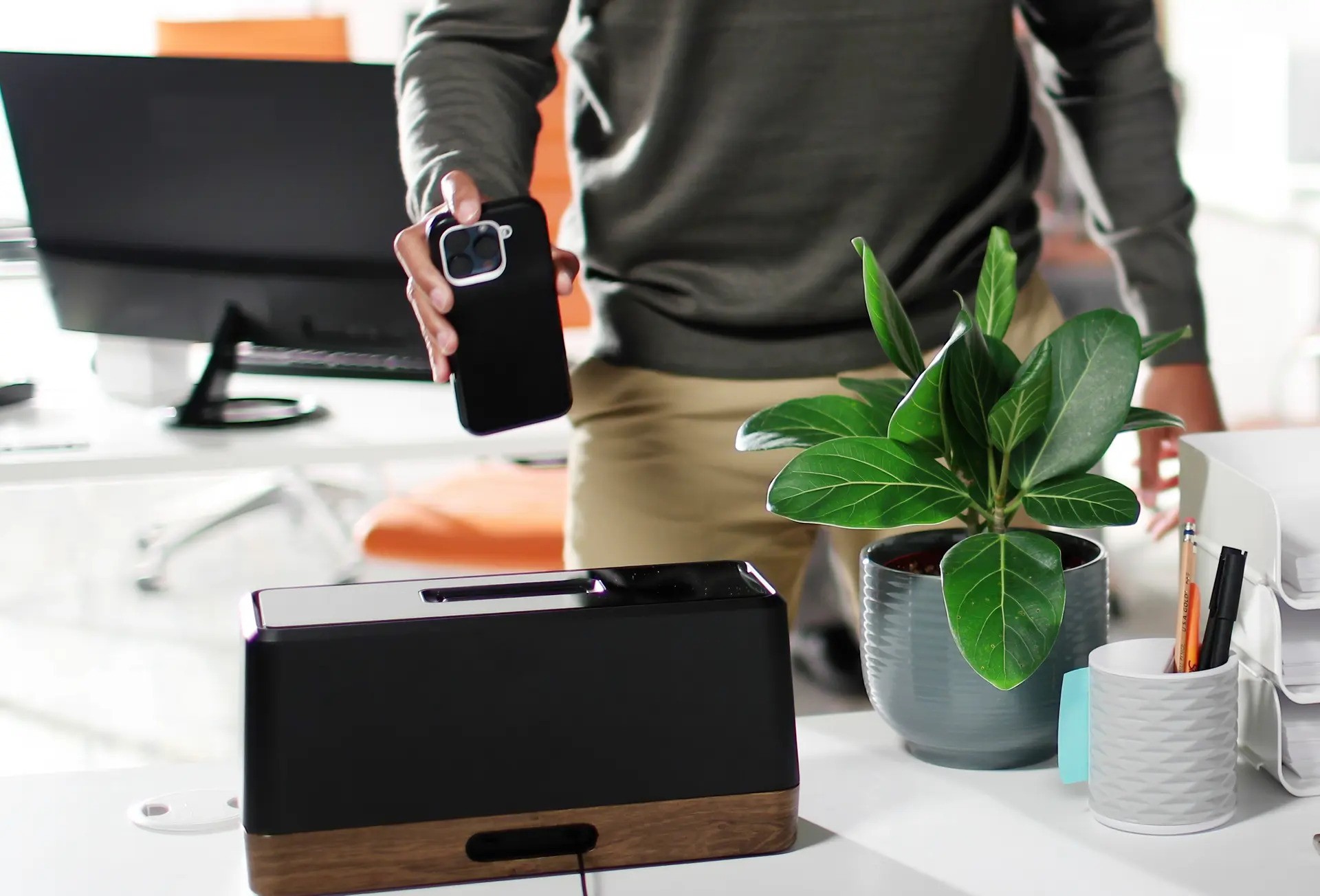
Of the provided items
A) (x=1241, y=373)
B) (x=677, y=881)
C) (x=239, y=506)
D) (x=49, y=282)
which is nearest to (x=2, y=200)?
(x=239, y=506)

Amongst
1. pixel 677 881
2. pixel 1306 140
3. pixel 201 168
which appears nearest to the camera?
pixel 677 881

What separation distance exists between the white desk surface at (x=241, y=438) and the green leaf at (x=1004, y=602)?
3.15 ft

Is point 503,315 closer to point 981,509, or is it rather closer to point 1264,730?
point 981,509

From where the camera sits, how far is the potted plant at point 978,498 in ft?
2.20

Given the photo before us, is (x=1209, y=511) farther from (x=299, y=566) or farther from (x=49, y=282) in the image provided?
(x=299, y=566)

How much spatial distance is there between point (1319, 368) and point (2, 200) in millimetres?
4393

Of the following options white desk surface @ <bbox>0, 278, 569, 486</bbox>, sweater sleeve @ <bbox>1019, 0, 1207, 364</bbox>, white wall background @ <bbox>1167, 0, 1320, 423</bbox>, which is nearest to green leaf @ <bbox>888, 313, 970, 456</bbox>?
sweater sleeve @ <bbox>1019, 0, 1207, 364</bbox>

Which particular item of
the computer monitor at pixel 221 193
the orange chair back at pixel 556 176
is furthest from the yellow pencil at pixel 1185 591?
the orange chair back at pixel 556 176

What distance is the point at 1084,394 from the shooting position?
71cm

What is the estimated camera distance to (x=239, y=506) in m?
3.35

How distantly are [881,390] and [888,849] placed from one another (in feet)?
0.87

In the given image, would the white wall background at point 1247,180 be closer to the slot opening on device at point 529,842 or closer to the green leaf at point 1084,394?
the green leaf at point 1084,394

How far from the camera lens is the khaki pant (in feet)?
3.48

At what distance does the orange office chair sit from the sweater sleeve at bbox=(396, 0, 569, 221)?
78 cm
